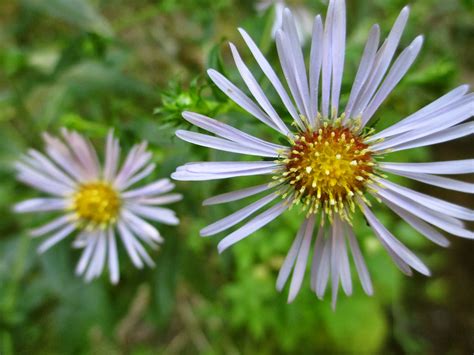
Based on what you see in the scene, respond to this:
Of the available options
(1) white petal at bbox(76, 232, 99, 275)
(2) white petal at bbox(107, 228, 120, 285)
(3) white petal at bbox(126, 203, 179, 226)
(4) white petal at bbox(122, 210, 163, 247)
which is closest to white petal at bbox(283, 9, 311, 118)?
(3) white petal at bbox(126, 203, 179, 226)

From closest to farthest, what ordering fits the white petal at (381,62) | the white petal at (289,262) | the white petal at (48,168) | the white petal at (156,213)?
the white petal at (381,62) < the white petal at (289,262) < the white petal at (156,213) < the white petal at (48,168)

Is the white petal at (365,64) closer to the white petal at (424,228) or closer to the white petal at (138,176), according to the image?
the white petal at (424,228)

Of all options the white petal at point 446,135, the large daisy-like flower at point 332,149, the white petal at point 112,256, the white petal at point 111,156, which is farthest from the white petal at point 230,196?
the white petal at point 112,256

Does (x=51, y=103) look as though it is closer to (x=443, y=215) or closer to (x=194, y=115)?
(x=194, y=115)

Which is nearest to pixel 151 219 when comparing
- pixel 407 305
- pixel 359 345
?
pixel 359 345

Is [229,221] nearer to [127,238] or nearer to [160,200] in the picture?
[160,200]

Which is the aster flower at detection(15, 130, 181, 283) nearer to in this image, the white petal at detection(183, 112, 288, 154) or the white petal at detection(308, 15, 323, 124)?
the white petal at detection(183, 112, 288, 154)

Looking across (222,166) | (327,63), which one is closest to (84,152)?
(222,166)
